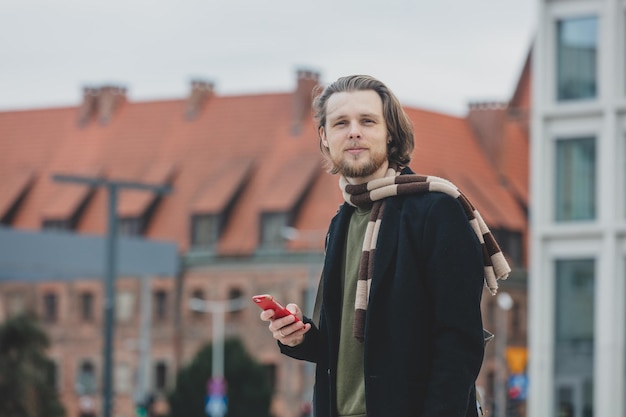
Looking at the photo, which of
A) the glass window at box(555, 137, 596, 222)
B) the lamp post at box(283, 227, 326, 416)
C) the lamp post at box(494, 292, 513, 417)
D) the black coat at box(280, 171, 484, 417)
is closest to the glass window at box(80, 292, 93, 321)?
the lamp post at box(283, 227, 326, 416)

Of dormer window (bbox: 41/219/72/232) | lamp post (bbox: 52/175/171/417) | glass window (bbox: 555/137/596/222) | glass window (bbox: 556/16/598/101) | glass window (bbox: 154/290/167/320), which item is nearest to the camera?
glass window (bbox: 556/16/598/101)

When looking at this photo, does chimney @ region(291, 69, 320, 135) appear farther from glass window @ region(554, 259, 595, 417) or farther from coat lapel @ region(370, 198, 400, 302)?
coat lapel @ region(370, 198, 400, 302)

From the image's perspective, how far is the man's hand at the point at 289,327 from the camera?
18.3 feet

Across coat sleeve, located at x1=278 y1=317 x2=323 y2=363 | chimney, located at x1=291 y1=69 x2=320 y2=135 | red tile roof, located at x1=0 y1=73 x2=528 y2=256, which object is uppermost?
chimney, located at x1=291 y1=69 x2=320 y2=135

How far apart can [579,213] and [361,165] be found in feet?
123

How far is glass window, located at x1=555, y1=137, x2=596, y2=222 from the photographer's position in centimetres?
4238

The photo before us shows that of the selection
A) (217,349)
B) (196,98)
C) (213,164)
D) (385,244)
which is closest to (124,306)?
(213,164)

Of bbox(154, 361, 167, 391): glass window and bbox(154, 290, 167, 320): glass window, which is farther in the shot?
bbox(154, 290, 167, 320): glass window

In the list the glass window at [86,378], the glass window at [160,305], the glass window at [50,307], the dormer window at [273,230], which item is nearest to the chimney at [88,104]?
the glass window at [50,307]

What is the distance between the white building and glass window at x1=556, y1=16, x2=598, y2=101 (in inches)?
0.8

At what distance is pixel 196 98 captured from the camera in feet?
329

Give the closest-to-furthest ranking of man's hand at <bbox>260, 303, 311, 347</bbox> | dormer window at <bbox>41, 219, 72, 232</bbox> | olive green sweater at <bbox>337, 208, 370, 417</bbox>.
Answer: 1. olive green sweater at <bbox>337, 208, 370, 417</bbox>
2. man's hand at <bbox>260, 303, 311, 347</bbox>
3. dormer window at <bbox>41, 219, 72, 232</bbox>

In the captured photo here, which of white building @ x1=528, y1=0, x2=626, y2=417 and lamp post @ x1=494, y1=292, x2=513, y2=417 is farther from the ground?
white building @ x1=528, y1=0, x2=626, y2=417

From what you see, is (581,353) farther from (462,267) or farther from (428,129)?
(428,129)
